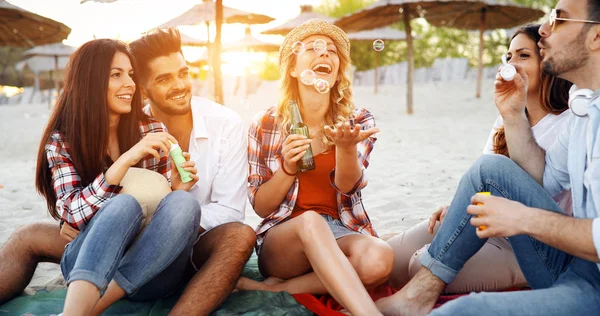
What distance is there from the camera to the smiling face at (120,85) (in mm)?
2592

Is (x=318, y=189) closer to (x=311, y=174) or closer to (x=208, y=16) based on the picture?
(x=311, y=174)

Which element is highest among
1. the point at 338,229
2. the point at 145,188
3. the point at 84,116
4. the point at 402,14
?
the point at 402,14

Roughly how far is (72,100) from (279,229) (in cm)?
119

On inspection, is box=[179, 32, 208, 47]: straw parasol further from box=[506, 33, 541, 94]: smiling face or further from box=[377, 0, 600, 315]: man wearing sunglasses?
box=[377, 0, 600, 315]: man wearing sunglasses

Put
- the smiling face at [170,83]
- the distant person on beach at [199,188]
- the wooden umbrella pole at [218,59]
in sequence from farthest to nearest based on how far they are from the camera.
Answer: the wooden umbrella pole at [218,59], the smiling face at [170,83], the distant person on beach at [199,188]

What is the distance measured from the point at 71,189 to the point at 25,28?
29.9 feet

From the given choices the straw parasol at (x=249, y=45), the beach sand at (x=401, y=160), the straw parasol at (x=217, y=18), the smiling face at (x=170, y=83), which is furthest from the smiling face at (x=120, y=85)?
the straw parasol at (x=249, y=45)

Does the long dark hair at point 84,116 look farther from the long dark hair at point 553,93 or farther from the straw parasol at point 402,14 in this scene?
the straw parasol at point 402,14

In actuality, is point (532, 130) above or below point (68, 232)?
above

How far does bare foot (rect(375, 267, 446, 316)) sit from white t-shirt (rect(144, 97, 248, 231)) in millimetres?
992

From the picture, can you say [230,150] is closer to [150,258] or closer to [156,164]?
[156,164]

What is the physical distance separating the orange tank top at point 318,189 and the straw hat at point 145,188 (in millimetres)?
717

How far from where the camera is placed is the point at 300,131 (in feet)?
9.11

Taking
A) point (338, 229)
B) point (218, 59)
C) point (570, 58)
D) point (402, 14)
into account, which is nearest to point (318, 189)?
point (338, 229)
